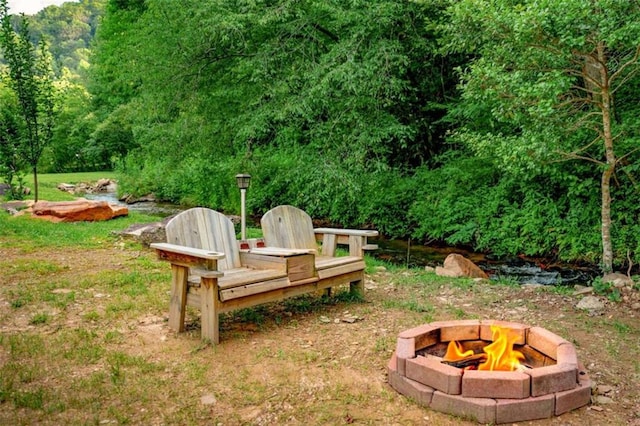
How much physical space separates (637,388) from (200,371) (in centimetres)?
254

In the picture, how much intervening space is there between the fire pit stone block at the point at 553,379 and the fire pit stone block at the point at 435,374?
370mm

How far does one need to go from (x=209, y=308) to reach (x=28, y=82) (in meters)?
9.17

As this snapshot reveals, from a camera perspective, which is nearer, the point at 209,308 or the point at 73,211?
the point at 209,308

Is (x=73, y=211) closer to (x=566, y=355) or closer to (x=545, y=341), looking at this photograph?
(x=545, y=341)

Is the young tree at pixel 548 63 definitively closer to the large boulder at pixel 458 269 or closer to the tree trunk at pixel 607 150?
the tree trunk at pixel 607 150

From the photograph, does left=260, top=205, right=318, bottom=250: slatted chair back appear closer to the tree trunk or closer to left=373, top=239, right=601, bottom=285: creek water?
left=373, top=239, right=601, bottom=285: creek water

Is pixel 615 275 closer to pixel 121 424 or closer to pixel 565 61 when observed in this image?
pixel 565 61

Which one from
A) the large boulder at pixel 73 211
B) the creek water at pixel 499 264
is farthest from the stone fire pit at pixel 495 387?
the large boulder at pixel 73 211

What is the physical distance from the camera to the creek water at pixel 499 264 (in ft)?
22.4

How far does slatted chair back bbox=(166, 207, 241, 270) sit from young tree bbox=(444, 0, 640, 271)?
11.1ft

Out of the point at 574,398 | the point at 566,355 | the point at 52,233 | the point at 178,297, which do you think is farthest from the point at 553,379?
the point at 52,233

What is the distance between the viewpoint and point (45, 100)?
10711mm

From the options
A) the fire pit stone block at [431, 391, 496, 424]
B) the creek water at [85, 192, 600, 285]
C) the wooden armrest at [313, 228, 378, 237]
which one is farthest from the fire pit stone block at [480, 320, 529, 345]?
the creek water at [85, 192, 600, 285]

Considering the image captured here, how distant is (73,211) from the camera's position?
9.36 meters
